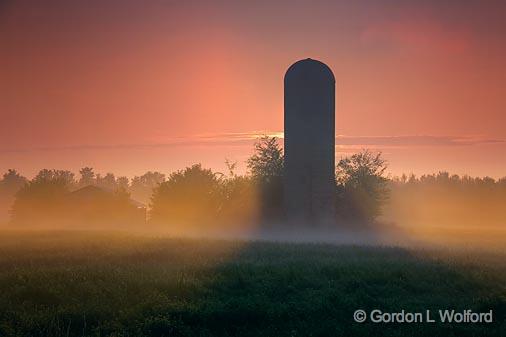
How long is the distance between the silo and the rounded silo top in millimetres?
80

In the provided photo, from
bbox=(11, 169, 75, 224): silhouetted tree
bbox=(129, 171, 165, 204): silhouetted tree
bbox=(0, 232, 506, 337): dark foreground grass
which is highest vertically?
bbox=(129, 171, 165, 204): silhouetted tree

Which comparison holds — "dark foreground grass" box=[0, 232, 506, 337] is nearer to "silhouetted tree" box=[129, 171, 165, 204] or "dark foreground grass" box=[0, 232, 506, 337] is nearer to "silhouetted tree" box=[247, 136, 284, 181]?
"silhouetted tree" box=[247, 136, 284, 181]

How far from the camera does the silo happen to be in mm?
38219

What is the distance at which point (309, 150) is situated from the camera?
38219 millimetres

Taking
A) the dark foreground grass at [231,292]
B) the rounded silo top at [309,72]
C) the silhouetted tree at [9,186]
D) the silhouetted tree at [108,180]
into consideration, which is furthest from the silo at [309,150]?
the silhouetted tree at [108,180]

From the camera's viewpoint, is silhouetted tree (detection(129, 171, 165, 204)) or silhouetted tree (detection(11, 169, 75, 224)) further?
silhouetted tree (detection(129, 171, 165, 204))

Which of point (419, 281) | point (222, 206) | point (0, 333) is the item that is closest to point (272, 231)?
point (222, 206)

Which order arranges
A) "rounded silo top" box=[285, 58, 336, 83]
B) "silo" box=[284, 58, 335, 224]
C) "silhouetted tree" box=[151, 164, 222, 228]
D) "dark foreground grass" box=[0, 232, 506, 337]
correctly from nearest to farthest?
"dark foreground grass" box=[0, 232, 506, 337] < "silo" box=[284, 58, 335, 224] < "rounded silo top" box=[285, 58, 336, 83] < "silhouetted tree" box=[151, 164, 222, 228]

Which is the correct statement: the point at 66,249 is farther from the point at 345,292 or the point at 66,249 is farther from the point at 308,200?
the point at 308,200

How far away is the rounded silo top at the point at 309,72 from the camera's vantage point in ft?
130

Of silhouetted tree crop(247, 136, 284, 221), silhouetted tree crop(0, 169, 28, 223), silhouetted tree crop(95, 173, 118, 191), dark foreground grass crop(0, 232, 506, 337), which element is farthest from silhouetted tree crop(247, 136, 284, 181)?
silhouetted tree crop(95, 173, 118, 191)

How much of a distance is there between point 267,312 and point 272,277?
10.3 feet

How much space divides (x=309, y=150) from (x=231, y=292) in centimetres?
2391

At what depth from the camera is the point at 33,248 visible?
22672 mm
